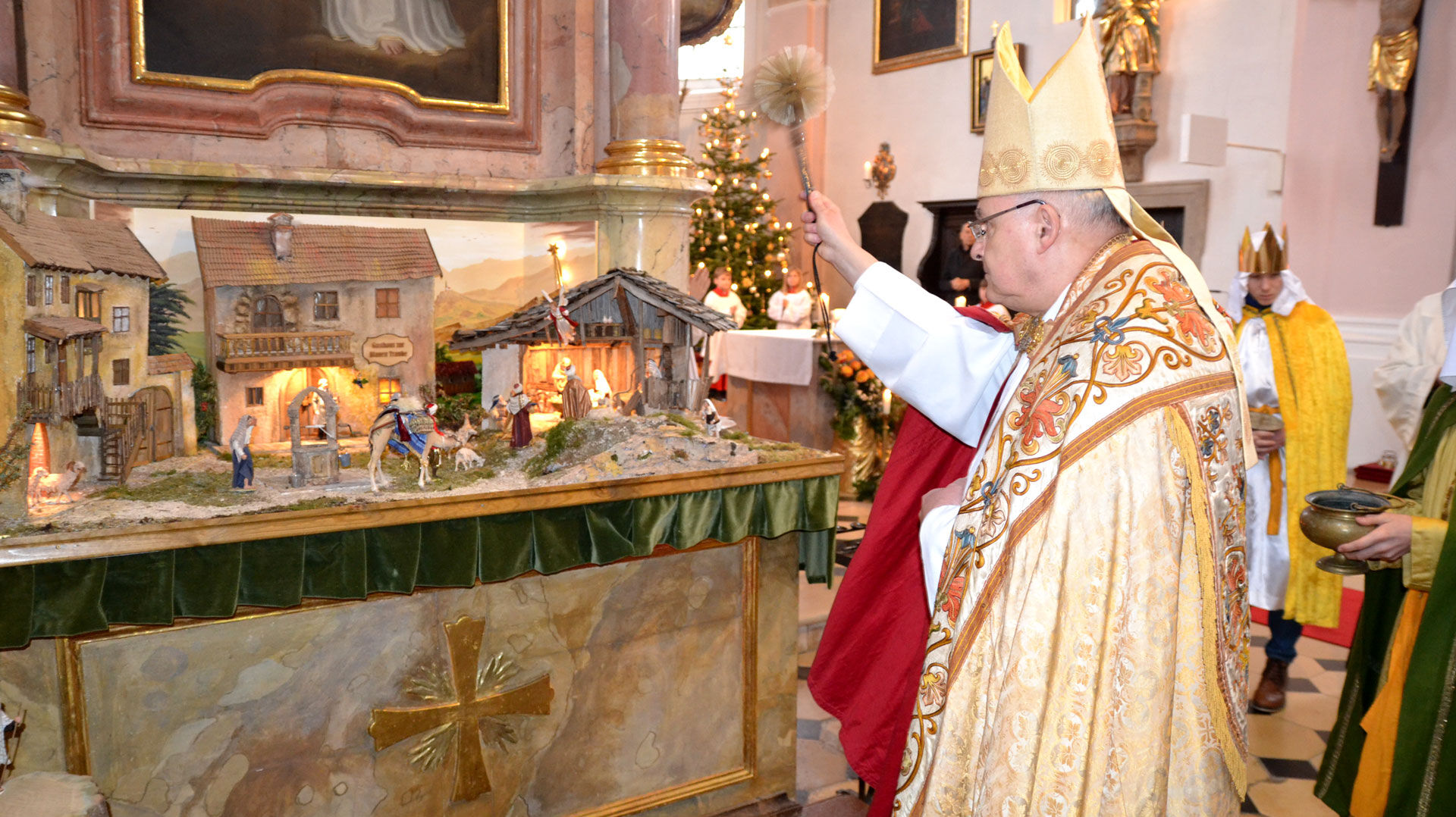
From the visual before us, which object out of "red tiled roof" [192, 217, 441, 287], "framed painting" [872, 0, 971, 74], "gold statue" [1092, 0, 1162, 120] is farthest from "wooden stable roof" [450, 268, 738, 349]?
"framed painting" [872, 0, 971, 74]

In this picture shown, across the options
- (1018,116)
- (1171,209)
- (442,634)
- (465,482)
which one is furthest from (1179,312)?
(1171,209)

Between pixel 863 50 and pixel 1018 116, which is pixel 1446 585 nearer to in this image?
pixel 1018 116

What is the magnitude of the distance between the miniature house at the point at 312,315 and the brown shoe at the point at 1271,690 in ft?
12.9

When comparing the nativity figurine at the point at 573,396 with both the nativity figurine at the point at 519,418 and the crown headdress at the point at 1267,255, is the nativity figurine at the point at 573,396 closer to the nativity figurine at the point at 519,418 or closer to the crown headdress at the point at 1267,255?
the nativity figurine at the point at 519,418

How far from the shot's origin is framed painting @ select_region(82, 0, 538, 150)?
3105 millimetres

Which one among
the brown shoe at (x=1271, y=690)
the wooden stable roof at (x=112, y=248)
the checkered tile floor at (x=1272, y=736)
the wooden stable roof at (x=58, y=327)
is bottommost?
the checkered tile floor at (x=1272, y=736)

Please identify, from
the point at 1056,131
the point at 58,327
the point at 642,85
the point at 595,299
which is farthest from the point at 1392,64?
the point at 58,327

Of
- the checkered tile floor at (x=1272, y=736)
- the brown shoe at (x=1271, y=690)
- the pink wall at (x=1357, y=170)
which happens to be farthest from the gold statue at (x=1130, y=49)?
the brown shoe at (x=1271, y=690)

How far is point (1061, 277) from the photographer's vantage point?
79.9 inches

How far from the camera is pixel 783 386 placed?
28.3ft

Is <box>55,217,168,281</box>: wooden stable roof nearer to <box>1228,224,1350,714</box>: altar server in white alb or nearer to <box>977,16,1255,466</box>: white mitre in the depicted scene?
<box>977,16,1255,466</box>: white mitre

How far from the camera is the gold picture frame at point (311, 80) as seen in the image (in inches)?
122

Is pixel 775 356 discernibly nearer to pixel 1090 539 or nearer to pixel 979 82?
pixel 979 82

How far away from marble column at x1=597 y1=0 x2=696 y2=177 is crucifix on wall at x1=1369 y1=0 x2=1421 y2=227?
25.2 feet
